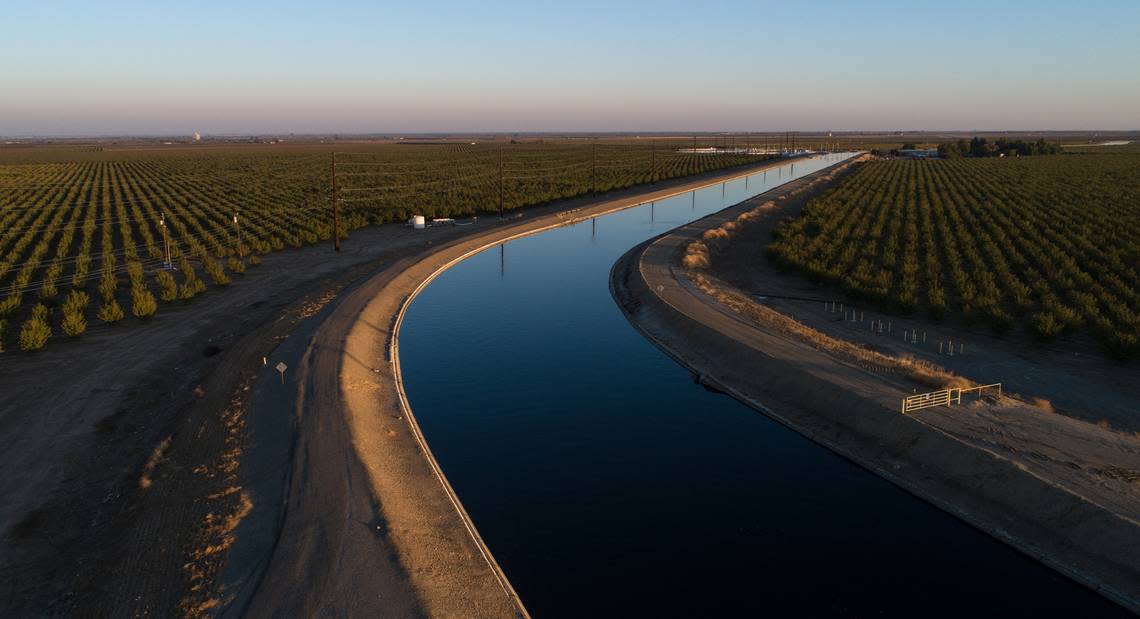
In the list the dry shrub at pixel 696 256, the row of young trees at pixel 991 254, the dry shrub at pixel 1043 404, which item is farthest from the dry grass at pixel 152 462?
the dry shrub at pixel 696 256

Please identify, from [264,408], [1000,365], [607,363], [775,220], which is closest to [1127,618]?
[1000,365]

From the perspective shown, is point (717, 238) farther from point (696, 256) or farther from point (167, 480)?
point (167, 480)

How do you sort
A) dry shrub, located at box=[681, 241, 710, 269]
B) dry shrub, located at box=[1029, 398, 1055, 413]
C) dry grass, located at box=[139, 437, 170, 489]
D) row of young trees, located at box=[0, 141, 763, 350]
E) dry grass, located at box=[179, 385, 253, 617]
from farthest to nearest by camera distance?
dry shrub, located at box=[681, 241, 710, 269]
row of young trees, located at box=[0, 141, 763, 350]
dry shrub, located at box=[1029, 398, 1055, 413]
dry grass, located at box=[139, 437, 170, 489]
dry grass, located at box=[179, 385, 253, 617]

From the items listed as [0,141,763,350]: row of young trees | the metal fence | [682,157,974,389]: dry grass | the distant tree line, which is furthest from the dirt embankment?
the distant tree line

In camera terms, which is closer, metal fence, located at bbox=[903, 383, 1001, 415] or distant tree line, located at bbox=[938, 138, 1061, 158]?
metal fence, located at bbox=[903, 383, 1001, 415]

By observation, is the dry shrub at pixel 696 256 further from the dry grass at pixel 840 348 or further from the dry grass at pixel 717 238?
the dry grass at pixel 840 348

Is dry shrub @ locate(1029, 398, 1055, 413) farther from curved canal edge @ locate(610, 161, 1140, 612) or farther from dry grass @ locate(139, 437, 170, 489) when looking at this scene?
dry grass @ locate(139, 437, 170, 489)
